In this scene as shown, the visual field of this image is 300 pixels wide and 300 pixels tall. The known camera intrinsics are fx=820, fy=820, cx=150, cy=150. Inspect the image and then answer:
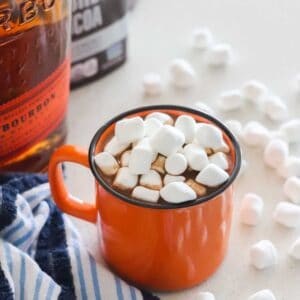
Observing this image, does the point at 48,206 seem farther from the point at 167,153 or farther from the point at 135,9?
the point at 135,9

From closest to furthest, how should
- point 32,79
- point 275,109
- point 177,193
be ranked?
point 177,193 < point 32,79 < point 275,109

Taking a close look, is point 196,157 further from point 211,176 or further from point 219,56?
point 219,56

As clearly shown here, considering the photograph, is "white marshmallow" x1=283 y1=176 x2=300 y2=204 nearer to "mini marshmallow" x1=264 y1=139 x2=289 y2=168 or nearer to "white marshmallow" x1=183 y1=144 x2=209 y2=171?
"mini marshmallow" x1=264 y1=139 x2=289 y2=168

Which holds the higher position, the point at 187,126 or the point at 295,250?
the point at 187,126

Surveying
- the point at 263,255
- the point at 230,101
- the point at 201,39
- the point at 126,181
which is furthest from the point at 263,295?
the point at 201,39

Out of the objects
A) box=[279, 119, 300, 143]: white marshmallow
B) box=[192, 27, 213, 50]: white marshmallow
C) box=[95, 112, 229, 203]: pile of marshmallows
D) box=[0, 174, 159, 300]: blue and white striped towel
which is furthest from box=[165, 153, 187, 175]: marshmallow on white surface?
box=[192, 27, 213, 50]: white marshmallow

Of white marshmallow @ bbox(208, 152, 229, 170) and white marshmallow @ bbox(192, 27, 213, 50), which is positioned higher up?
white marshmallow @ bbox(208, 152, 229, 170)
